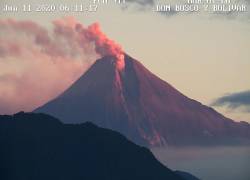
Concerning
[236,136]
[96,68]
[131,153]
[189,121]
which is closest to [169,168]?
[131,153]

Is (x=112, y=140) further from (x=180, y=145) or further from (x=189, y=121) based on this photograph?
(x=189, y=121)

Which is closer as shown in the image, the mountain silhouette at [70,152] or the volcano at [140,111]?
the mountain silhouette at [70,152]

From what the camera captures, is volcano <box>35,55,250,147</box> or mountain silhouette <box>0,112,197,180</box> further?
volcano <box>35,55,250,147</box>

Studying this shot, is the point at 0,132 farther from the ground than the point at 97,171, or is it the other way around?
the point at 0,132

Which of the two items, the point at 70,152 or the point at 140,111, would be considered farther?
the point at 140,111
